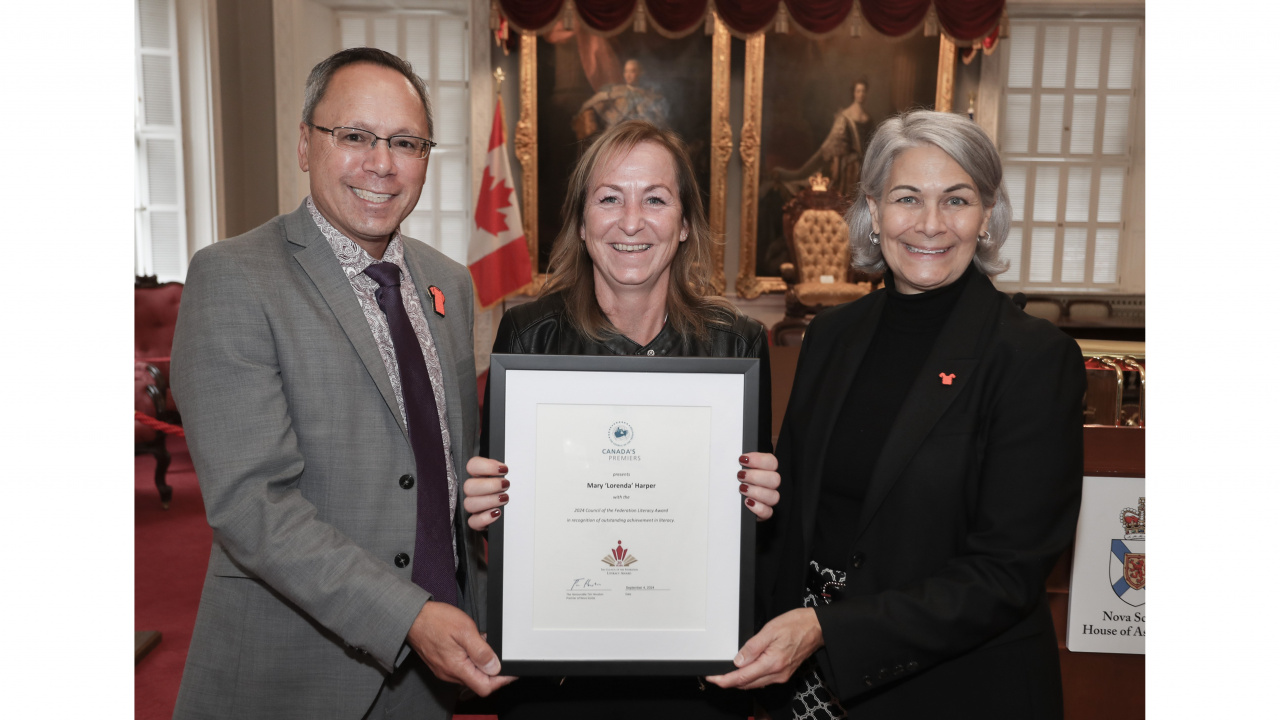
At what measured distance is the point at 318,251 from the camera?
5.45 feet

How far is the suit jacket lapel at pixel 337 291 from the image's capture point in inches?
62.9

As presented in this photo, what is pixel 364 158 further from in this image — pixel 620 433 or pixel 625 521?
pixel 625 521

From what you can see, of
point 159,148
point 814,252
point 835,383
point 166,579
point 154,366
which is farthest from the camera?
point 814,252

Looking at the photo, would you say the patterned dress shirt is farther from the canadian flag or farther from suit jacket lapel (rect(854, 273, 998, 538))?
the canadian flag

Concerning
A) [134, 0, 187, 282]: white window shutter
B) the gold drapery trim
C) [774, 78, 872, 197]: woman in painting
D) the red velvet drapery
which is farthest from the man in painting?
[134, 0, 187, 282]: white window shutter

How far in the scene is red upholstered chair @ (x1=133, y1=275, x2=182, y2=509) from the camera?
5.54 metres

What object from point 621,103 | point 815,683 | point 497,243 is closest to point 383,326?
point 815,683

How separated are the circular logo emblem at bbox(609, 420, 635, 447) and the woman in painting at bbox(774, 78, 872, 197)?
9.16 metres

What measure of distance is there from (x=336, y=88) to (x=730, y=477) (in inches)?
44.0

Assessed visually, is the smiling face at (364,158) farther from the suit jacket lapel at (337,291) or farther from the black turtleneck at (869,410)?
the black turtleneck at (869,410)

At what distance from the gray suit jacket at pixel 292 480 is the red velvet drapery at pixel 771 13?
28.0 ft

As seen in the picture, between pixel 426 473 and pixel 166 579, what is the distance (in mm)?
3841

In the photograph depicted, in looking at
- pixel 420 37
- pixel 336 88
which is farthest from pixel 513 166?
pixel 336 88

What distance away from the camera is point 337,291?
5.36 ft
